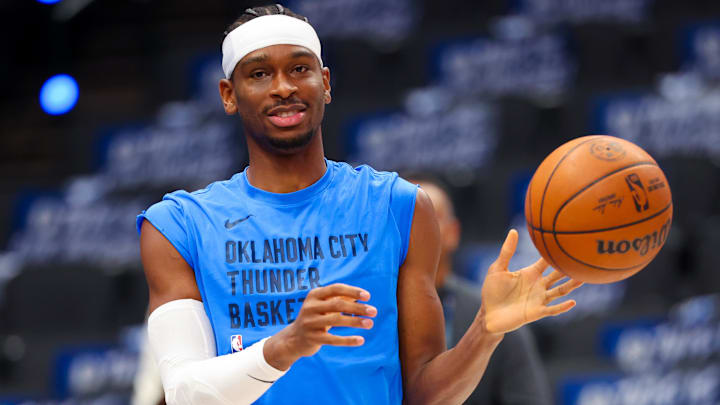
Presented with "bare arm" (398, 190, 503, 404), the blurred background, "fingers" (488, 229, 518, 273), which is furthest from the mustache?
the blurred background

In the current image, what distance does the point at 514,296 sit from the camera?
8.10 ft

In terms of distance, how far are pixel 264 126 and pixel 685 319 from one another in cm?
454

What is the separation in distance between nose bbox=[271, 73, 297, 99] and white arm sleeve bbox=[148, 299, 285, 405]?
0.55m

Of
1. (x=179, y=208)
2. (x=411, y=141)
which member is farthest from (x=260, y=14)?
(x=411, y=141)

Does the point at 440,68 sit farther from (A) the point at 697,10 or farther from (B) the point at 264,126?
(B) the point at 264,126

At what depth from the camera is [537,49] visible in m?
8.23

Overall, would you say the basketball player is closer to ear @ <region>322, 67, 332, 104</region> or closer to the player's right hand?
ear @ <region>322, 67, 332, 104</region>

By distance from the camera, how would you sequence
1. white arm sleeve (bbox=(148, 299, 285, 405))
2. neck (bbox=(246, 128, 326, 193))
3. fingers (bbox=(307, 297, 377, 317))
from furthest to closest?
1. neck (bbox=(246, 128, 326, 193))
2. white arm sleeve (bbox=(148, 299, 285, 405))
3. fingers (bbox=(307, 297, 377, 317))

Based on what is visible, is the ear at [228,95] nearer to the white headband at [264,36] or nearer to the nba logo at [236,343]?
the white headband at [264,36]

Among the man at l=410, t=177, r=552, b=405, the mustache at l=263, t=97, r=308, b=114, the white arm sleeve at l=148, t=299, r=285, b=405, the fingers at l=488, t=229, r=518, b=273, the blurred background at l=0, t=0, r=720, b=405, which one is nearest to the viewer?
the white arm sleeve at l=148, t=299, r=285, b=405

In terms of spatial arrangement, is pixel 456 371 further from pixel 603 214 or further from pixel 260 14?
pixel 260 14

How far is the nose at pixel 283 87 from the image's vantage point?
2576mm

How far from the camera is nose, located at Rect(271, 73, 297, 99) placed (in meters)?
2.58

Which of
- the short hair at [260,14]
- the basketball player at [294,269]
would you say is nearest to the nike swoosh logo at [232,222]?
the basketball player at [294,269]
